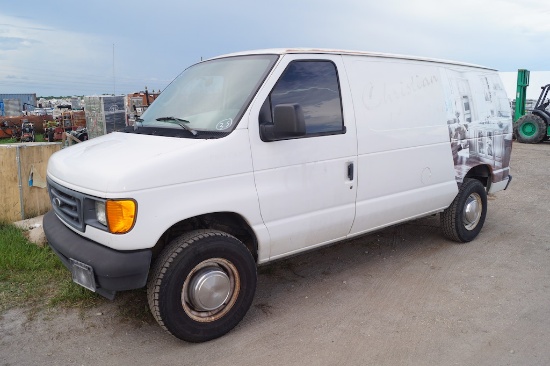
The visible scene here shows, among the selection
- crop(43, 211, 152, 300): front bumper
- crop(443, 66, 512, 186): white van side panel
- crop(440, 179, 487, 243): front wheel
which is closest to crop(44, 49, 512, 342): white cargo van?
crop(43, 211, 152, 300): front bumper

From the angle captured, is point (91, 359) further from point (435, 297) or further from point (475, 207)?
point (475, 207)

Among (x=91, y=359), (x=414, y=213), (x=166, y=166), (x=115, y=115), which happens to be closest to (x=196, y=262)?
(x=166, y=166)

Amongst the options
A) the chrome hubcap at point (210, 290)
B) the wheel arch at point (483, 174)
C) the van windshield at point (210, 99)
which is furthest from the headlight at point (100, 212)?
the wheel arch at point (483, 174)

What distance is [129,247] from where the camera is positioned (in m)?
3.13

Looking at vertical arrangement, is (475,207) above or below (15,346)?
above

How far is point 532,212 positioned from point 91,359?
695 cm

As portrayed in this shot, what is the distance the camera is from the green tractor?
58.2 feet

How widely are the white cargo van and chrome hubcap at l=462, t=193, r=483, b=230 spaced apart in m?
0.88

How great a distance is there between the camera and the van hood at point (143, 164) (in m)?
3.09

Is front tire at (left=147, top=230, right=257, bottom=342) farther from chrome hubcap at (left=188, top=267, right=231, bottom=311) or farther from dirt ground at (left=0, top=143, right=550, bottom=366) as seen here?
dirt ground at (left=0, top=143, right=550, bottom=366)

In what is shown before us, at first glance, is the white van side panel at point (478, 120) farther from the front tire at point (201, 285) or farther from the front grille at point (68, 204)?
the front grille at point (68, 204)

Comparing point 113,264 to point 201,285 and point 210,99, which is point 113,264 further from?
point 210,99

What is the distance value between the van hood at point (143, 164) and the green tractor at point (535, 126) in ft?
57.7

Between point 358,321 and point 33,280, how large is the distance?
3151 mm
